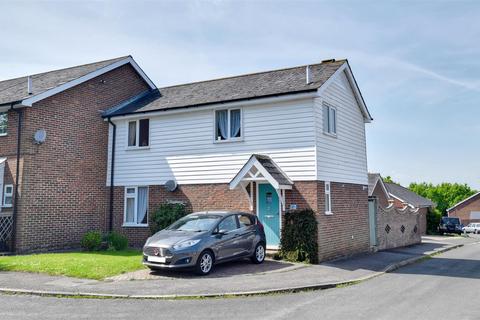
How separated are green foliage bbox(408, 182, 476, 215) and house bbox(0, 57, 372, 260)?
233 feet

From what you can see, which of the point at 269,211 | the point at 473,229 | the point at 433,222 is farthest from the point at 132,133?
the point at 473,229

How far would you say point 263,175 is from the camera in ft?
45.5

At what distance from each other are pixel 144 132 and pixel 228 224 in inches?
290

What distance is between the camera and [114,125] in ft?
61.5

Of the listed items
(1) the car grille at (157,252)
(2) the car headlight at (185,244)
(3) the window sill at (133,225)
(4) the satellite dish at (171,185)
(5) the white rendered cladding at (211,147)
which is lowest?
(1) the car grille at (157,252)

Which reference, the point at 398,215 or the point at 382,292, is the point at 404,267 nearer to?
the point at 382,292

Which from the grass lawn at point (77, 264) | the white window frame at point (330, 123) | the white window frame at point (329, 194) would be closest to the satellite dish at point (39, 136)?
the grass lawn at point (77, 264)

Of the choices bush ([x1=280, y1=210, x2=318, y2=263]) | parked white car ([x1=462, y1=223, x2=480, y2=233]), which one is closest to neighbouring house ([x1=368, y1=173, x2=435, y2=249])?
bush ([x1=280, y1=210, x2=318, y2=263])

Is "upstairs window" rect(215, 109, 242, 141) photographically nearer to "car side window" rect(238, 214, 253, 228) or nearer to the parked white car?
"car side window" rect(238, 214, 253, 228)

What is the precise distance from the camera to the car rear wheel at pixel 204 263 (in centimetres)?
1101

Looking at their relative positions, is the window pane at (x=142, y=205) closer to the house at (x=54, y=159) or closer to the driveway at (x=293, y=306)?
the house at (x=54, y=159)

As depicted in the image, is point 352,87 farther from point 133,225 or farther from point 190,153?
point 133,225

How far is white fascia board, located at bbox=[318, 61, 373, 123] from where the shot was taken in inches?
580

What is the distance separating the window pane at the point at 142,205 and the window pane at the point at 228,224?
6170 millimetres
